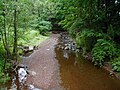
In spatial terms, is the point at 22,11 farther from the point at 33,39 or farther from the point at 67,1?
the point at 33,39

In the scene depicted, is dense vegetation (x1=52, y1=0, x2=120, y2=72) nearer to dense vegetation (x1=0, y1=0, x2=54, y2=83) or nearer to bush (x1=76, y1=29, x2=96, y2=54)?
bush (x1=76, y1=29, x2=96, y2=54)

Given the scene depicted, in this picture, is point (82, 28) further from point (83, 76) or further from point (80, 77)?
point (80, 77)

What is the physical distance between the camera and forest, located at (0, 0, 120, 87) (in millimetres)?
14711

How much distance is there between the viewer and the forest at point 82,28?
14.7 metres

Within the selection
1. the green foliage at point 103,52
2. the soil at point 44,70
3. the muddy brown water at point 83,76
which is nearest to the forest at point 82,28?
the green foliage at point 103,52

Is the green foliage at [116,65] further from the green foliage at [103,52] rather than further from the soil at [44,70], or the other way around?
the soil at [44,70]

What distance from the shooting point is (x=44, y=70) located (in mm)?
16750

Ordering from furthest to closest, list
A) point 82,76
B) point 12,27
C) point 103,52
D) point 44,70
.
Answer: point 103,52 < point 44,70 < point 12,27 < point 82,76

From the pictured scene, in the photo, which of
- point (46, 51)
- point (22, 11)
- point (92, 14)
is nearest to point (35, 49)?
point (46, 51)

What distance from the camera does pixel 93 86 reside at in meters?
13.5

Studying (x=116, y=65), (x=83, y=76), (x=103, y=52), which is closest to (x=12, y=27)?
(x=83, y=76)

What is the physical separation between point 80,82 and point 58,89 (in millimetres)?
1888

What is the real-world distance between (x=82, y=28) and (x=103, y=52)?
465cm

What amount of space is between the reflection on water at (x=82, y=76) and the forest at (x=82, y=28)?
2.90 ft
